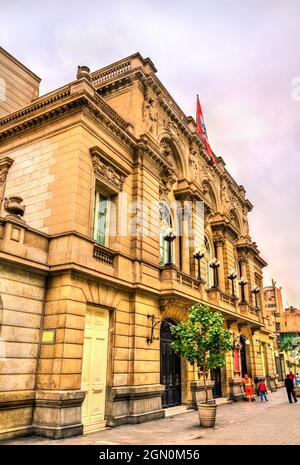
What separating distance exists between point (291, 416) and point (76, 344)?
10.4 m

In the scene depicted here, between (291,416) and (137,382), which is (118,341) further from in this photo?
(291,416)

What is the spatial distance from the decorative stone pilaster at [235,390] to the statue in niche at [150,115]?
53.3 ft

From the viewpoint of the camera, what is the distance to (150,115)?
19531 millimetres

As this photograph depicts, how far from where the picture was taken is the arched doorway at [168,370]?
17234 millimetres

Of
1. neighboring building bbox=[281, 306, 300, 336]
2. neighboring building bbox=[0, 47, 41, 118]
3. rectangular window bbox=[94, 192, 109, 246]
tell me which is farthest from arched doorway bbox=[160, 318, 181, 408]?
neighboring building bbox=[281, 306, 300, 336]

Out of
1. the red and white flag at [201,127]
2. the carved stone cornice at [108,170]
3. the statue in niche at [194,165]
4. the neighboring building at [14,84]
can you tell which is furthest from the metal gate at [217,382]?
the neighboring building at [14,84]

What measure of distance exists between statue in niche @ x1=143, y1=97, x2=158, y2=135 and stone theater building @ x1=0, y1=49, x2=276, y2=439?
110 mm

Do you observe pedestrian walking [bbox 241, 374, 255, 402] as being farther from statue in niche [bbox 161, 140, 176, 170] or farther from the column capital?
statue in niche [bbox 161, 140, 176, 170]

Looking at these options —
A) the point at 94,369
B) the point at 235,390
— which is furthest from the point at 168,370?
the point at 235,390

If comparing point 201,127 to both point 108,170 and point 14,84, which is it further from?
point 108,170

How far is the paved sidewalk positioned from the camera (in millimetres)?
10219

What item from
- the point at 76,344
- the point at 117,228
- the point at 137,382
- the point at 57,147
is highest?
the point at 57,147
